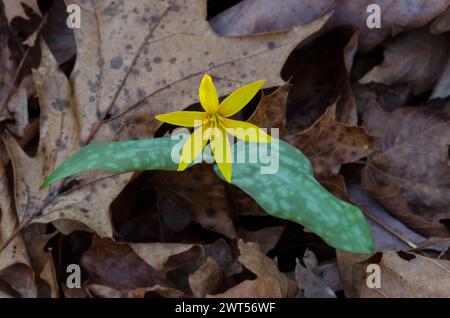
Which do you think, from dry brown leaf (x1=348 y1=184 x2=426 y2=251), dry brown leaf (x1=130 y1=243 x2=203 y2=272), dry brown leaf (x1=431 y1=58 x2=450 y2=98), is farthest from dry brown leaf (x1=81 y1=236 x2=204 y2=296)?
dry brown leaf (x1=431 y1=58 x2=450 y2=98)

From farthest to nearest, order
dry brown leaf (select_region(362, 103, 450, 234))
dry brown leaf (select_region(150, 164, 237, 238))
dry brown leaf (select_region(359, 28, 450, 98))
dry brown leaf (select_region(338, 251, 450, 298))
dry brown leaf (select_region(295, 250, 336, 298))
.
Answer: dry brown leaf (select_region(359, 28, 450, 98))
dry brown leaf (select_region(362, 103, 450, 234))
dry brown leaf (select_region(150, 164, 237, 238))
dry brown leaf (select_region(295, 250, 336, 298))
dry brown leaf (select_region(338, 251, 450, 298))

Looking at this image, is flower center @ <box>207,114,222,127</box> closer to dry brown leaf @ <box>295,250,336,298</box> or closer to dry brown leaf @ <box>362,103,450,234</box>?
dry brown leaf @ <box>295,250,336,298</box>

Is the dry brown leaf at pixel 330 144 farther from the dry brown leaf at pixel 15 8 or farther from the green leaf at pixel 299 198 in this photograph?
the dry brown leaf at pixel 15 8

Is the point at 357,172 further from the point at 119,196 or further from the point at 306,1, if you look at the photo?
the point at 119,196

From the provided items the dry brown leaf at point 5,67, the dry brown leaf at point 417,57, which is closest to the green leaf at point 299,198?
the dry brown leaf at point 417,57

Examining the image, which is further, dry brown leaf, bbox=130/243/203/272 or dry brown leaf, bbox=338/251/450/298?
dry brown leaf, bbox=130/243/203/272

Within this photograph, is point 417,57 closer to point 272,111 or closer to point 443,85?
point 443,85
